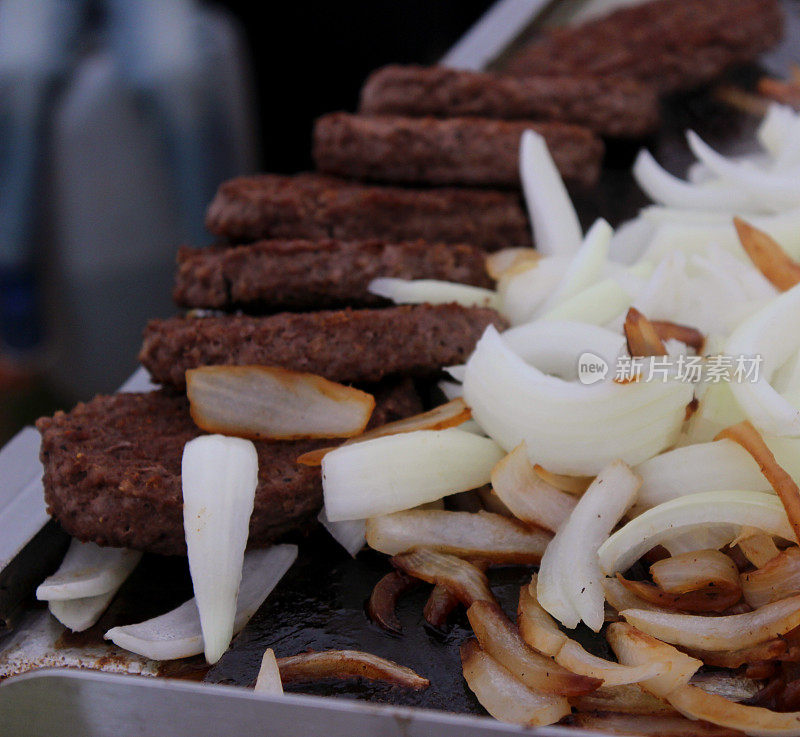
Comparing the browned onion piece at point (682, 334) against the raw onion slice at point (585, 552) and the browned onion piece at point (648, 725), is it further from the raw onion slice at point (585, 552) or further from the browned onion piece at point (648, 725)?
the browned onion piece at point (648, 725)

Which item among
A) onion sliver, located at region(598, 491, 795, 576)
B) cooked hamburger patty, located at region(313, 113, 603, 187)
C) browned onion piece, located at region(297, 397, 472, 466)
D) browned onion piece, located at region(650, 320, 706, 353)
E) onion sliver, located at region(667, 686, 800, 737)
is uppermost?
cooked hamburger patty, located at region(313, 113, 603, 187)

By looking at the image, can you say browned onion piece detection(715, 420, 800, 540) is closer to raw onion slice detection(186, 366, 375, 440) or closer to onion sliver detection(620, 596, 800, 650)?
onion sliver detection(620, 596, 800, 650)

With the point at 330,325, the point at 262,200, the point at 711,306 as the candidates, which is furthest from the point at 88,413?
the point at 711,306

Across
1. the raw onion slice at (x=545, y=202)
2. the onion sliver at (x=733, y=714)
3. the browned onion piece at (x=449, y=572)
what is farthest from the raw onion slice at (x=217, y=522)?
the raw onion slice at (x=545, y=202)

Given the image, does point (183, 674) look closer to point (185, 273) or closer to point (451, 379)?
point (451, 379)

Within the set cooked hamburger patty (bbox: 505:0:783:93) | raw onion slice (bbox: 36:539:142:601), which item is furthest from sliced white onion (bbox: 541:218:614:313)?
cooked hamburger patty (bbox: 505:0:783:93)

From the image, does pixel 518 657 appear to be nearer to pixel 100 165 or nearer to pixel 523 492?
pixel 523 492

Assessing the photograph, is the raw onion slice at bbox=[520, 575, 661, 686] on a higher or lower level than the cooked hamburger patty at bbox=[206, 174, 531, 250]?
lower
